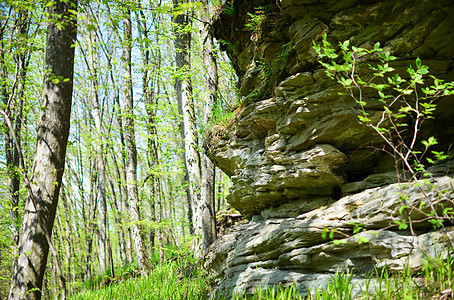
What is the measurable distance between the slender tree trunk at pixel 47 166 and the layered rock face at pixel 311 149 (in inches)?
107

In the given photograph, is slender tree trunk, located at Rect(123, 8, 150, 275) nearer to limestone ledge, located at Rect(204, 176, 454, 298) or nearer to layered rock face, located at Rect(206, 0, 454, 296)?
layered rock face, located at Rect(206, 0, 454, 296)

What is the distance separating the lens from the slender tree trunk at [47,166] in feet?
11.5

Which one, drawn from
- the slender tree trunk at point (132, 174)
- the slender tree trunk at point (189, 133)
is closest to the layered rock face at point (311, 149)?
the slender tree trunk at point (189, 133)

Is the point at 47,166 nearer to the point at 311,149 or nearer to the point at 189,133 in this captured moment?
the point at 311,149

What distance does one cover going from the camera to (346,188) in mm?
4680

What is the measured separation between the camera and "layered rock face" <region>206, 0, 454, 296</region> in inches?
147

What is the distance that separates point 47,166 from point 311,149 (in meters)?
3.94

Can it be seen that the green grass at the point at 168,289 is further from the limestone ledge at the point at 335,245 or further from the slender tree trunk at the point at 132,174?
the slender tree trunk at the point at 132,174

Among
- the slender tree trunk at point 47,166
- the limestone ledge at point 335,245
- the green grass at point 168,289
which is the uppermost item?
the slender tree trunk at point 47,166

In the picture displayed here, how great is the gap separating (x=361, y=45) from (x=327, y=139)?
59.0 inches

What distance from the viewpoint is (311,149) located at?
189 inches

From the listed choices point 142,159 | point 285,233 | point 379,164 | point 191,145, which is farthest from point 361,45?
point 142,159

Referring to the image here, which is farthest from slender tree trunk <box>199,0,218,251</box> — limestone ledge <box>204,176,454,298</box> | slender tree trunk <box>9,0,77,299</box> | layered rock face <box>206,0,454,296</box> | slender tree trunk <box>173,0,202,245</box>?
slender tree trunk <box>9,0,77,299</box>

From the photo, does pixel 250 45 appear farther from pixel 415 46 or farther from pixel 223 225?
pixel 223 225
